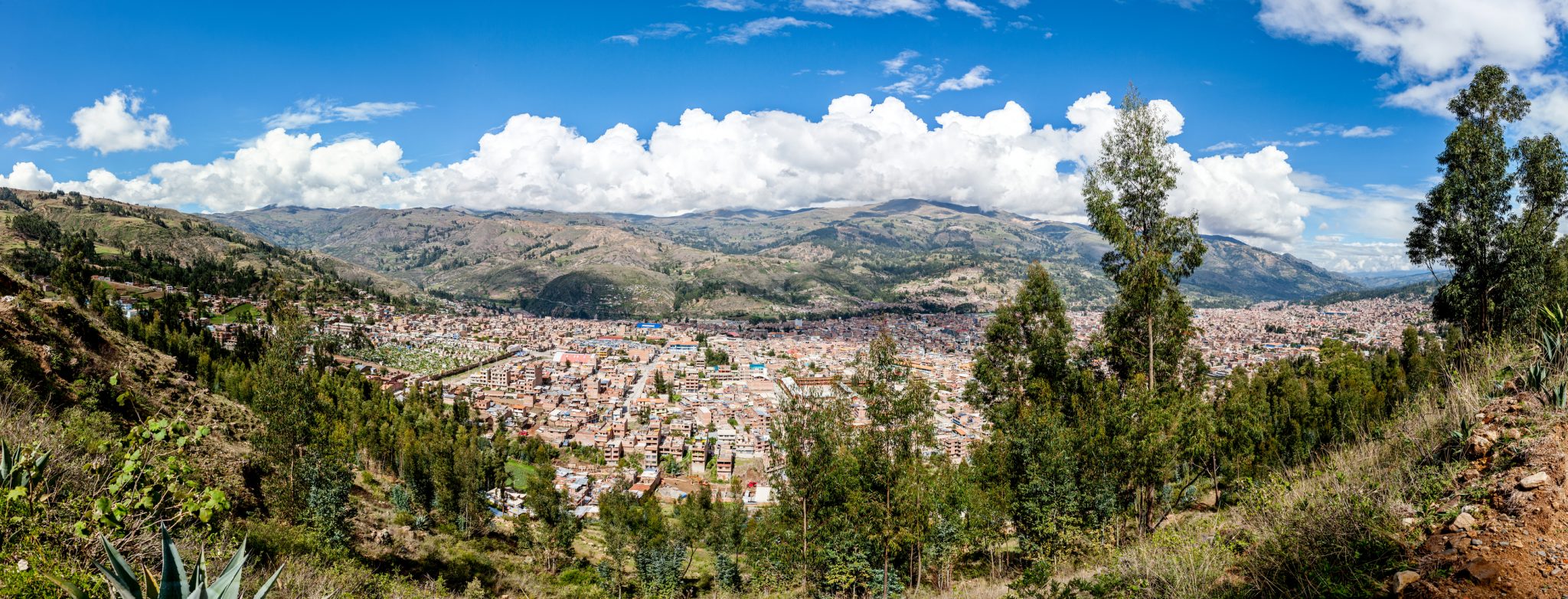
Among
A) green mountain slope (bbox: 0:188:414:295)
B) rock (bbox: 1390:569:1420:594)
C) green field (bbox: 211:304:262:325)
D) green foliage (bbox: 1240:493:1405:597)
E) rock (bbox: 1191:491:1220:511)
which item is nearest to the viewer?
rock (bbox: 1390:569:1420:594)

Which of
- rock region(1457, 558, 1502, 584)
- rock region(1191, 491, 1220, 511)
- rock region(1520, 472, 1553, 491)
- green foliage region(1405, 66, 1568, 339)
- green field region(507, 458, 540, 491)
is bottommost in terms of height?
green field region(507, 458, 540, 491)

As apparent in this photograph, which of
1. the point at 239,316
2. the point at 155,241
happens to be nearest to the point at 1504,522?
the point at 239,316

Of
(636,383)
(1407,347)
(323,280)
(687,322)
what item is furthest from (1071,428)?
(687,322)

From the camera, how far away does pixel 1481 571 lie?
2871mm

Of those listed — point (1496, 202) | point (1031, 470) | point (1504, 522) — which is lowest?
point (1031, 470)

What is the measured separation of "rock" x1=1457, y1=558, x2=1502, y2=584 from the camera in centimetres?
284

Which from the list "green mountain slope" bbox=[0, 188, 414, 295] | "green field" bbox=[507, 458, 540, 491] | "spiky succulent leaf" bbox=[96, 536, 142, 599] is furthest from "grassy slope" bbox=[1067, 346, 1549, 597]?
"green mountain slope" bbox=[0, 188, 414, 295]

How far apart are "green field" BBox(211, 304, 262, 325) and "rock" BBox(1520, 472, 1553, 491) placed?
70.4 meters

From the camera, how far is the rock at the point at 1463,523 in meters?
3.26

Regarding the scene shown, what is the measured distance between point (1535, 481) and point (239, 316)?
250 feet

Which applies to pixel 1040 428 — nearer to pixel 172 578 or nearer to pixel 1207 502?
pixel 172 578

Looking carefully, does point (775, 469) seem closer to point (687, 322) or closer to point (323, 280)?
point (323, 280)

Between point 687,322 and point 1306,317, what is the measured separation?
132229mm

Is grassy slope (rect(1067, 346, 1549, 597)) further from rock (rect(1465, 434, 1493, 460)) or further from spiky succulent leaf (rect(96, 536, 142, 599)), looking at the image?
spiky succulent leaf (rect(96, 536, 142, 599))
